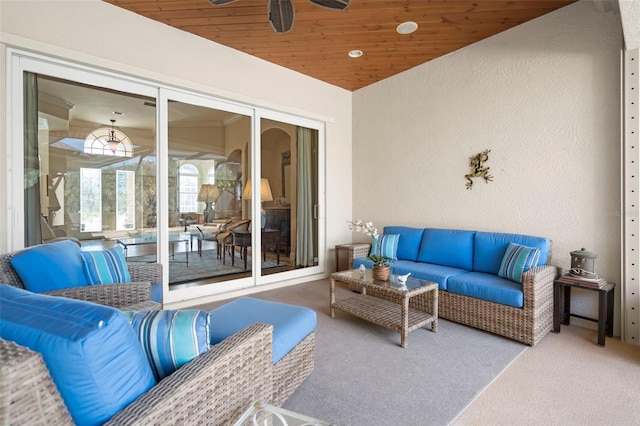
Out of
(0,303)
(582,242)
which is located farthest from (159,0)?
(582,242)

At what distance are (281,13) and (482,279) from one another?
2967 millimetres

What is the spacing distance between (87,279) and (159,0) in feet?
8.54

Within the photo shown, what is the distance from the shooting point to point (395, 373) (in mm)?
2191

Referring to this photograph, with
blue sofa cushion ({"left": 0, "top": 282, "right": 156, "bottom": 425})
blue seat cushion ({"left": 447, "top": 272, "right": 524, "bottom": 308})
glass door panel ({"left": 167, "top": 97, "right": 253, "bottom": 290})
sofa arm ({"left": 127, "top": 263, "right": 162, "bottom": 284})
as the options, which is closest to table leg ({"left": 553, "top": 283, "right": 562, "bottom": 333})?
blue seat cushion ({"left": 447, "top": 272, "right": 524, "bottom": 308})

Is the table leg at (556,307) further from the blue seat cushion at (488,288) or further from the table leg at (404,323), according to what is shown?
the table leg at (404,323)

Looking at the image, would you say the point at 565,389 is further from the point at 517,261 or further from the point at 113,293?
the point at 113,293

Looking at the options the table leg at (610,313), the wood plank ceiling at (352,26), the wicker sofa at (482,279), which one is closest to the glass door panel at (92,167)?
the wood plank ceiling at (352,26)

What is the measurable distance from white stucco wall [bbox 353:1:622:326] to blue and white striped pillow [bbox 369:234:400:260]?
1.90 ft

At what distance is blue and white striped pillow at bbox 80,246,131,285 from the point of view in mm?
2245

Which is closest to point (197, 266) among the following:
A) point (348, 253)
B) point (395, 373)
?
point (348, 253)

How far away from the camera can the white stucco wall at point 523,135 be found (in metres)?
2.88

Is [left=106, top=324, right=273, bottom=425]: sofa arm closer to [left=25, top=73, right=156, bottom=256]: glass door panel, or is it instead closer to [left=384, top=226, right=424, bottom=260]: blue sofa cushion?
[left=25, top=73, right=156, bottom=256]: glass door panel

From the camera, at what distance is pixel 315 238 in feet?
16.4

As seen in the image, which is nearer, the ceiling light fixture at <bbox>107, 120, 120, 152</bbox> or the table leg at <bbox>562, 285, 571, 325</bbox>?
the table leg at <bbox>562, 285, 571, 325</bbox>
